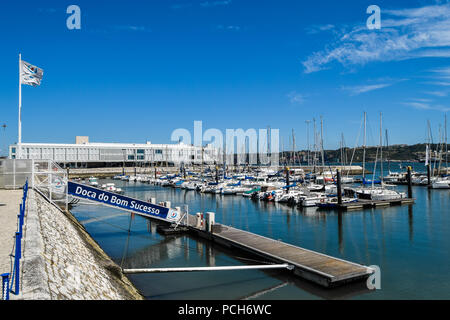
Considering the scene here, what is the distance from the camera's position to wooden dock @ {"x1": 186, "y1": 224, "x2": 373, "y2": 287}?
16188 millimetres

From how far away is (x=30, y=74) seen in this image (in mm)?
30109

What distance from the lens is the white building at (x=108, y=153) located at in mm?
130375

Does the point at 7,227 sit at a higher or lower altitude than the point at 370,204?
higher

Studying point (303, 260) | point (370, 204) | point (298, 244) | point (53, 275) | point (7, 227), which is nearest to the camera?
point (53, 275)

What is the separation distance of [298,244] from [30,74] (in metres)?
28.6

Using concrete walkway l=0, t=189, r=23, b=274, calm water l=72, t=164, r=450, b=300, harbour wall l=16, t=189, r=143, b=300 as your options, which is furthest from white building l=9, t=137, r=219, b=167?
harbour wall l=16, t=189, r=143, b=300

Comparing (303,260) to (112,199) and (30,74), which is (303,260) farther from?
(30,74)

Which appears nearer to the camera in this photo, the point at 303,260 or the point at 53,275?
the point at 53,275

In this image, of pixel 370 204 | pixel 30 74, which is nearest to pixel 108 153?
pixel 30 74

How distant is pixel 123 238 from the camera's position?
2909cm
